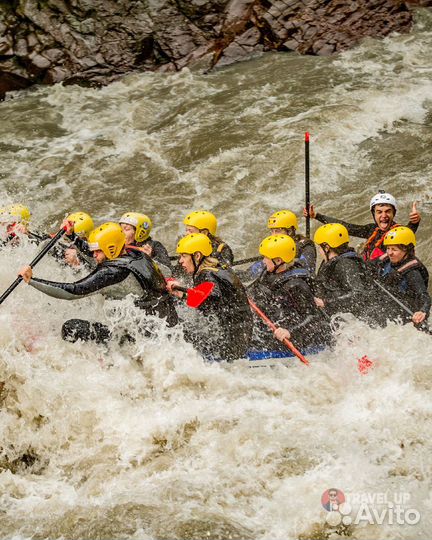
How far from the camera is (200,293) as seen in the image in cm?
623

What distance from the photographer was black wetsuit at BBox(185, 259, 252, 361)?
20.9 ft

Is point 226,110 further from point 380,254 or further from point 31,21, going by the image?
point 380,254

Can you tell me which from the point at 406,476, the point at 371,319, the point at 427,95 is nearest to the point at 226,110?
the point at 427,95

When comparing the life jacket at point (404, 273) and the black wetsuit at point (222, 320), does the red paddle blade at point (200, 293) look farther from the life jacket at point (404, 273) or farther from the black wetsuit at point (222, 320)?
Answer: the life jacket at point (404, 273)

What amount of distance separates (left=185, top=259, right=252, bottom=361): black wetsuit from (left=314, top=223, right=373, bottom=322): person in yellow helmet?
0.87m

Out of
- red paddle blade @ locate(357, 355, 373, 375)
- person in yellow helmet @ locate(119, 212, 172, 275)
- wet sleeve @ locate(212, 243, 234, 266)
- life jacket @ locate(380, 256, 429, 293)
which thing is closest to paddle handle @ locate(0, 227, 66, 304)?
person in yellow helmet @ locate(119, 212, 172, 275)

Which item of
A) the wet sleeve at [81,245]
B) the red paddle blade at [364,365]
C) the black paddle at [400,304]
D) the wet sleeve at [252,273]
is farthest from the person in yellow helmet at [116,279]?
the black paddle at [400,304]

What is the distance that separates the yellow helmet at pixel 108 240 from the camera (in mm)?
6188

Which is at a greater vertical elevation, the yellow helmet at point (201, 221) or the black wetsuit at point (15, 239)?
the yellow helmet at point (201, 221)

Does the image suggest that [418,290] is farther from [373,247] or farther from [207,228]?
[207,228]

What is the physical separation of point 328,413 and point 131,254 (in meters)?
2.14

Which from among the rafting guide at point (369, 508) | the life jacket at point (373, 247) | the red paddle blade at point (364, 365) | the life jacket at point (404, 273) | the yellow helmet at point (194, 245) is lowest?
the red paddle blade at point (364, 365)

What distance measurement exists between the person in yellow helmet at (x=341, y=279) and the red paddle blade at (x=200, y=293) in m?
1.23

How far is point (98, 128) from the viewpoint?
13.1 m
